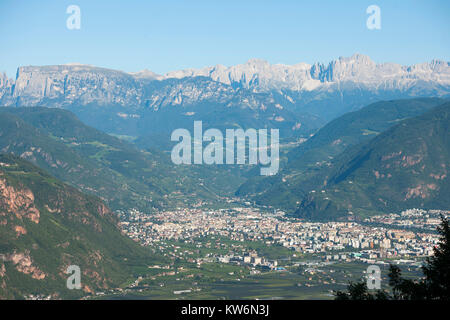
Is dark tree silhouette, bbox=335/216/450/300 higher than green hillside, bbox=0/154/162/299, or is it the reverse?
dark tree silhouette, bbox=335/216/450/300

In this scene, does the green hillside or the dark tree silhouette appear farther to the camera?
the green hillside

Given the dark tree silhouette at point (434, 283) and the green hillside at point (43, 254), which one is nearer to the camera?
the dark tree silhouette at point (434, 283)

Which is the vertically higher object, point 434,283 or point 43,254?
point 434,283

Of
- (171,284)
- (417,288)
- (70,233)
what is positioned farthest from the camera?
(70,233)

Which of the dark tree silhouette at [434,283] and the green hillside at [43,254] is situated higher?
the dark tree silhouette at [434,283]

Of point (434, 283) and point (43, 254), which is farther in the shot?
point (43, 254)
